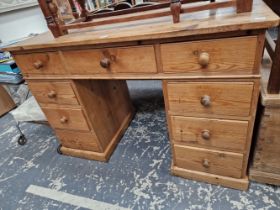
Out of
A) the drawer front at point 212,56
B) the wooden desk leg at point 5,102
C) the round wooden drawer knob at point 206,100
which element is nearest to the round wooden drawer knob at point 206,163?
the round wooden drawer knob at point 206,100

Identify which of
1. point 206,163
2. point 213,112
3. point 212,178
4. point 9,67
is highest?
point 9,67

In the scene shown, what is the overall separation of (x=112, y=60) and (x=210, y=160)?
0.66 metres

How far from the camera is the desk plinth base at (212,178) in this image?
3.21 feet

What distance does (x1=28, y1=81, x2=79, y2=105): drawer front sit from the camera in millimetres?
1042

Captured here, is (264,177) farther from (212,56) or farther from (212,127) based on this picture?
(212,56)

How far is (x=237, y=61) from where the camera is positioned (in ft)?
2.12

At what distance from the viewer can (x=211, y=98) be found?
76 centimetres

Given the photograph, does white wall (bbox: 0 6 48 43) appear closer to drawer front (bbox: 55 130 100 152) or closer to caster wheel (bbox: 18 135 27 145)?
caster wheel (bbox: 18 135 27 145)

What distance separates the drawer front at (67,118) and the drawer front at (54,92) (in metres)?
0.06

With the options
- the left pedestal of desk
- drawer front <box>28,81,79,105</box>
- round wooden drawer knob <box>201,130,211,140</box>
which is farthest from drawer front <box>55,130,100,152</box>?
round wooden drawer knob <box>201,130,211,140</box>

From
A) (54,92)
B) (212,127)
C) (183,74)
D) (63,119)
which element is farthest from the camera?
(63,119)

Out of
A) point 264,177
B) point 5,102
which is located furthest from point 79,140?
point 5,102

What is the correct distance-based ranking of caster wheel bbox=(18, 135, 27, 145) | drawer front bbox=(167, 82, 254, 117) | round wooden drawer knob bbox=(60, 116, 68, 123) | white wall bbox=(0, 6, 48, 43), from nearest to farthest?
drawer front bbox=(167, 82, 254, 117), round wooden drawer knob bbox=(60, 116, 68, 123), caster wheel bbox=(18, 135, 27, 145), white wall bbox=(0, 6, 48, 43)

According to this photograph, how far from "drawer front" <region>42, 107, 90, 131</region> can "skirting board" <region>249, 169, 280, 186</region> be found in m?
0.92
